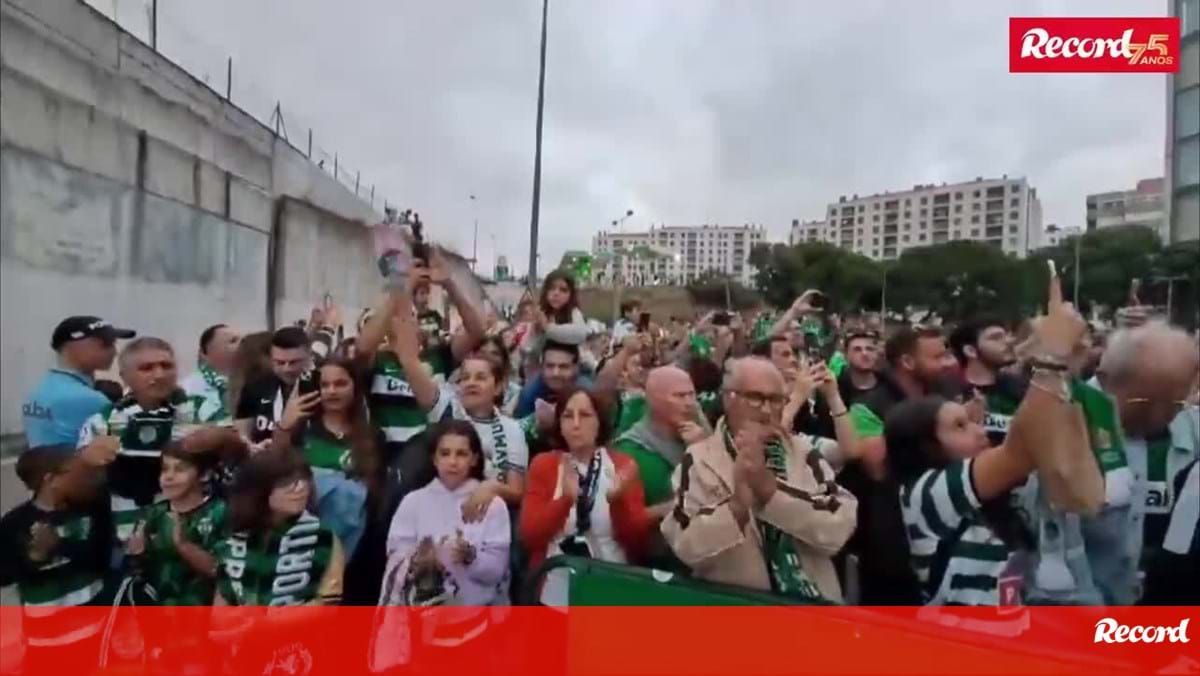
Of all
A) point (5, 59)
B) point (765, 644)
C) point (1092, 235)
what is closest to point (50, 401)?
point (5, 59)

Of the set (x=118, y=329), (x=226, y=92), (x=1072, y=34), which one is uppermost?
(x=226, y=92)

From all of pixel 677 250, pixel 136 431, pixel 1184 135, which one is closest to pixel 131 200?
pixel 136 431

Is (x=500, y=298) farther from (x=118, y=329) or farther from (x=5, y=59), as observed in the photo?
(x=5, y=59)

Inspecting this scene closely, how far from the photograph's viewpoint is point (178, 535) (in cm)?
271

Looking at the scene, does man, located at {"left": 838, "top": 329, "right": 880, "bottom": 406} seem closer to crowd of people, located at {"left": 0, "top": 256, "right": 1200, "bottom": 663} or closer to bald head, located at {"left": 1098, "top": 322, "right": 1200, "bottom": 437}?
crowd of people, located at {"left": 0, "top": 256, "right": 1200, "bottom": 663}

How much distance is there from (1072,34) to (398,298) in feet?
6.77

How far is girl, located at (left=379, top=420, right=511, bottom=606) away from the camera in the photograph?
102 inches

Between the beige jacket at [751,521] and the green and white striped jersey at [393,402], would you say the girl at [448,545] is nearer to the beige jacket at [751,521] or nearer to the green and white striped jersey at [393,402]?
the green and white striped jersey at [393,402]

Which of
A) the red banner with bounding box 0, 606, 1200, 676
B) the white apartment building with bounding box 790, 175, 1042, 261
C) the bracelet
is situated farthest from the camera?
the white apartment building with bounding box 790, 175, 1042, 261

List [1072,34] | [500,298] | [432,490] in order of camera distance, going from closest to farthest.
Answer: [1072,34]
[432,490]
[500,298]

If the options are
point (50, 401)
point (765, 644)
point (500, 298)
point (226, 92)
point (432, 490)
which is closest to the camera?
point (765, 644)

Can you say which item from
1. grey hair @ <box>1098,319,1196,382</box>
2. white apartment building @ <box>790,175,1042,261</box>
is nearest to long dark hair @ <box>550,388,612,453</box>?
white apartment building @ <box>790,175,1042,261</box>

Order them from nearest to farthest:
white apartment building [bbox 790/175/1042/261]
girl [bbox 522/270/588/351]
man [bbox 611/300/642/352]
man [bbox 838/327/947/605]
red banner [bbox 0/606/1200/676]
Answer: red banner [bbox 0/606/1200/676] → man [bbox 838/327/947/605] → white apartment building [bbox 790/175/1042/261] → girl [bbox 522/270/588/351] → man [bbox 611/300/642/352]

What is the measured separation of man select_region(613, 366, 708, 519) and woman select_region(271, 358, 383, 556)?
80 cm
